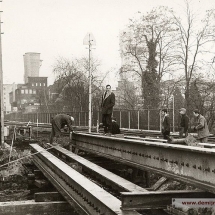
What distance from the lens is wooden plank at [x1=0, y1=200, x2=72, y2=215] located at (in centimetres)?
788

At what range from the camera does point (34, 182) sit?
36.6 feet

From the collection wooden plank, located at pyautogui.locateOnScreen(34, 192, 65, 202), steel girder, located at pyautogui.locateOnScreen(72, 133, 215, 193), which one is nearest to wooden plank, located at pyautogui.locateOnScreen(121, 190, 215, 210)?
steel girder, located at pyautogui.locateOnScreen(72, 133, 215, 193)

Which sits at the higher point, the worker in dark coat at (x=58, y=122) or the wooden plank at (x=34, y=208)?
the worker in dark coat at (x=58, y=122)

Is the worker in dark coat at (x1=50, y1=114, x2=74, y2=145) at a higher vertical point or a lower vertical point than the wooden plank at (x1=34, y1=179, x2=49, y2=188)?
higher

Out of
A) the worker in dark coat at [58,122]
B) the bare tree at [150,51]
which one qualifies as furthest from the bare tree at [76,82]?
the worker in dark coat at [58,122]

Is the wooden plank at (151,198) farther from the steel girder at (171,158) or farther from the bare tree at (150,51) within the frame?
the bare tree at (150,51)

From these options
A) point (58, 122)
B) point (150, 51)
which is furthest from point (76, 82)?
point (58, 122)

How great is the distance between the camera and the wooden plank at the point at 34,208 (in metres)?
7.88

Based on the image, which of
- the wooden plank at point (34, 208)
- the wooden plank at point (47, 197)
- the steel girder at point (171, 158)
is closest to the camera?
the steel girder at point (171, 158)

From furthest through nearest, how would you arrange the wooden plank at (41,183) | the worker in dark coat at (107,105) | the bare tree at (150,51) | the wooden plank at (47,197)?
the bare tree at (150,51), the worker in dark coat at (107,105), the wooden plank at (41,183), the wooden plank at (47,197)

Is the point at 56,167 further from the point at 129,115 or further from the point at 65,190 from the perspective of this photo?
the point at 129,115

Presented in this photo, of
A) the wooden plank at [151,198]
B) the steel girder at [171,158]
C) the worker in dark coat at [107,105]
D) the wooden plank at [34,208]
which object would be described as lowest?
the wooden plank at [34,208]

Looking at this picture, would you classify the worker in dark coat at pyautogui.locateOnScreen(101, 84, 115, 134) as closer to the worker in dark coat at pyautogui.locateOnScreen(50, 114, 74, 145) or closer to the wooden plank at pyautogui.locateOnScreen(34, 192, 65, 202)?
the worker in dark coat at pyautogui.locateOnScreen(50, 114, 74, 145)

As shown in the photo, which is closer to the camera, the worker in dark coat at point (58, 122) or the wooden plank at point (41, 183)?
the wooden plank at point (41, 183)
